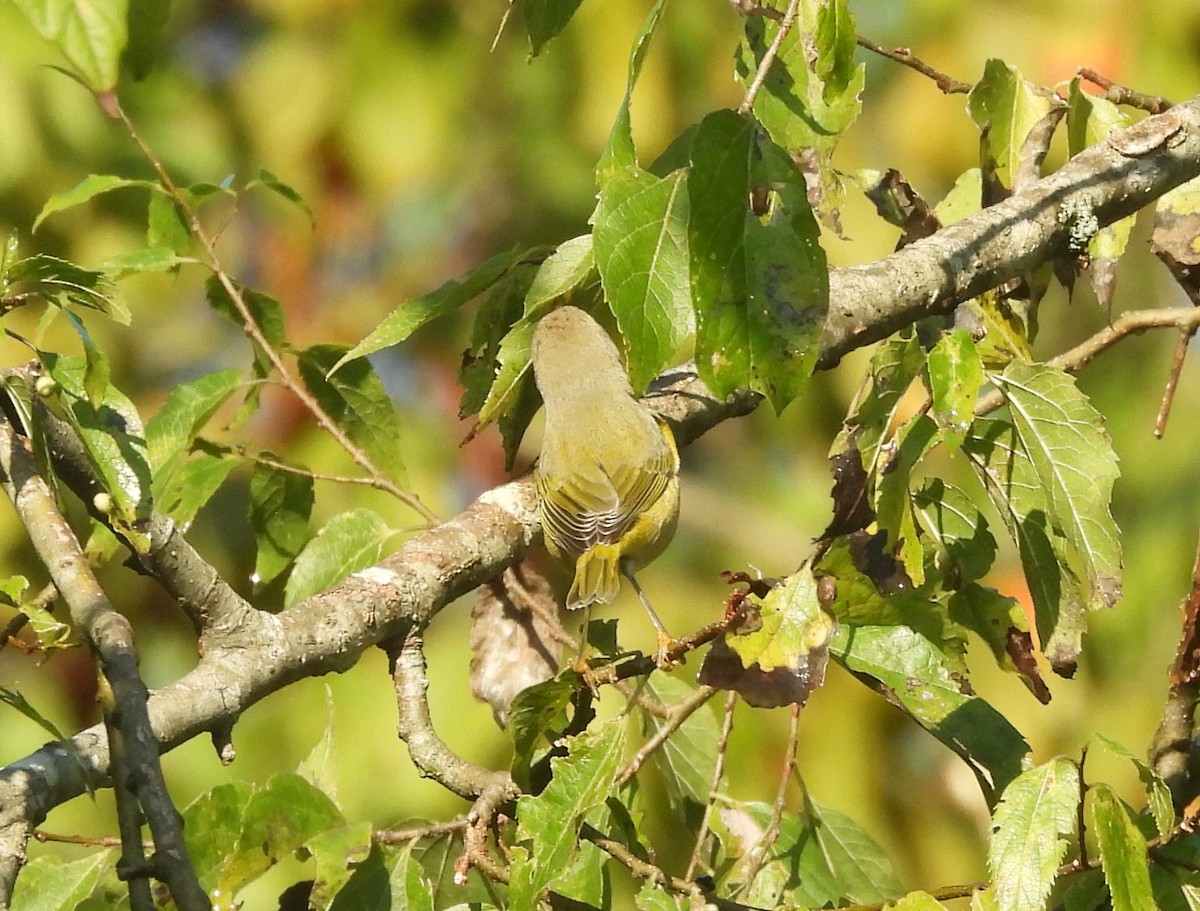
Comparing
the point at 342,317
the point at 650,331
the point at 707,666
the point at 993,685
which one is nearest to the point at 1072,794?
the point at 707,666

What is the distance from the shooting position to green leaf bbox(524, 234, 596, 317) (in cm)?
176

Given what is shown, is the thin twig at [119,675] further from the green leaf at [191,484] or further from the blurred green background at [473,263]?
the blurred green background at [473,263]

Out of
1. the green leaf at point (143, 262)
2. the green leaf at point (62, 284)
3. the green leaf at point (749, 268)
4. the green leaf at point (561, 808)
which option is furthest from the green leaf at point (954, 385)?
the green leaf at point (143, 262)

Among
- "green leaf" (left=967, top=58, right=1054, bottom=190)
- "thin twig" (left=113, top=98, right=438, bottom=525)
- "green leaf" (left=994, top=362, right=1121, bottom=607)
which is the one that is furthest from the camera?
"green leaf" (left=967, top=58, right=1054, bottom=190)

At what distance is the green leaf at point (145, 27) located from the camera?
1634mm

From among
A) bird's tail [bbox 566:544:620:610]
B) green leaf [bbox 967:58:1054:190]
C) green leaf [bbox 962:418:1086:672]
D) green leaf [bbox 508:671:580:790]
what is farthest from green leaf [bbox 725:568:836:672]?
green leaf [bbox 967:58:1054:190]

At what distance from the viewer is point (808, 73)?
1.81m

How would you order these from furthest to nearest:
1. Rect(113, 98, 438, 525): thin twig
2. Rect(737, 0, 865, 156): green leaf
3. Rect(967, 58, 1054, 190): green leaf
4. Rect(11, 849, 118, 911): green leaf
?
Rect(967, 58, 1054, 190): green leaf, Rect(113, 98, 438, 525): thin twig, Rect(737, 0, 865, 156): green leaf, Rect(11, 849, 118, 911): green leaf

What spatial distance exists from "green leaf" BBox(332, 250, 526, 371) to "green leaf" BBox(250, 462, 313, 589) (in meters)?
0.37

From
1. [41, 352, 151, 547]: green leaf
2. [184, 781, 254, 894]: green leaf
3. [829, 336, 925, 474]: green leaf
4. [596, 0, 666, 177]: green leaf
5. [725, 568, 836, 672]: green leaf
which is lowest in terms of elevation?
[184, 781, 254, 894]: green leaf

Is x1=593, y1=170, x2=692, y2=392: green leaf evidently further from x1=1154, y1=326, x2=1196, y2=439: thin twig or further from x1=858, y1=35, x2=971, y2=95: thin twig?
x1=1154, y1=326, x2=1196, y2=439: thin twig

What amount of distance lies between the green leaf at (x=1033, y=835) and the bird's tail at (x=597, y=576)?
3.53 ft

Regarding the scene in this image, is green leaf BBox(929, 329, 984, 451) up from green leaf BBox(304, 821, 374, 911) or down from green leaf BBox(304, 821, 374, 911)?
up

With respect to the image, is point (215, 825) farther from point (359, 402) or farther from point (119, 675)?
point (359, 402)
